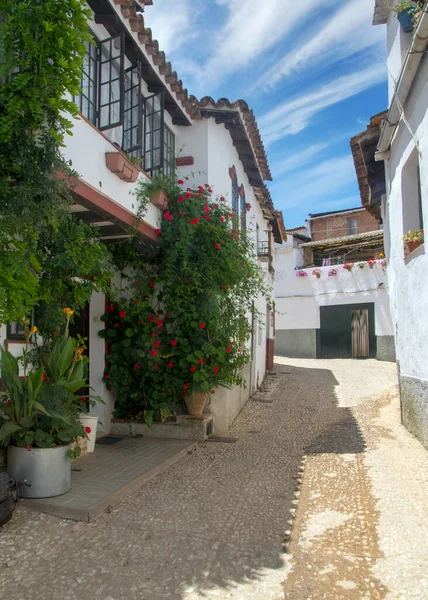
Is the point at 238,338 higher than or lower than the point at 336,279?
lower

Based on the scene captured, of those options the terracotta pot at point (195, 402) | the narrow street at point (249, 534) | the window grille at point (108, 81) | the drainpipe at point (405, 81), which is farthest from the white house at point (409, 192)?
the window grille at point (108, 81)

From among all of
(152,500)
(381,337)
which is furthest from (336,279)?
(152,500)

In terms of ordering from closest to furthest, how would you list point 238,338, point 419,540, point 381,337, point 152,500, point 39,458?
point 419,540 → point 39,458 → point 152,500 → point 238,338 → point 381,337

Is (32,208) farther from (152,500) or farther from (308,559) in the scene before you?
(308,559)

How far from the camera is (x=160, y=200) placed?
6.41m

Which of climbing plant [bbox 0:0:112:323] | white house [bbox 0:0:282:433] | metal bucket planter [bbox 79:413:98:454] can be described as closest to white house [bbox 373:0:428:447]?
white house [bbox 0:0:282:433]

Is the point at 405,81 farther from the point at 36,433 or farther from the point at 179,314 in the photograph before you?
the point at 36,433

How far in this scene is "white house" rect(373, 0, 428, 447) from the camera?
586cm

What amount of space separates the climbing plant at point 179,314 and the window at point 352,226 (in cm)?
2271

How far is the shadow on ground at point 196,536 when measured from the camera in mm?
3082

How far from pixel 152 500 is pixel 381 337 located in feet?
50.5

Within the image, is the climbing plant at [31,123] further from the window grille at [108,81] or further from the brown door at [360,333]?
the brown door at [360,333]

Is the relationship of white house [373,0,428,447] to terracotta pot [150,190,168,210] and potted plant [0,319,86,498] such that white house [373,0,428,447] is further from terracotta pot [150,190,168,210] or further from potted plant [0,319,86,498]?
potted plant [0,319,86,498]

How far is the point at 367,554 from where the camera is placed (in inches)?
138
